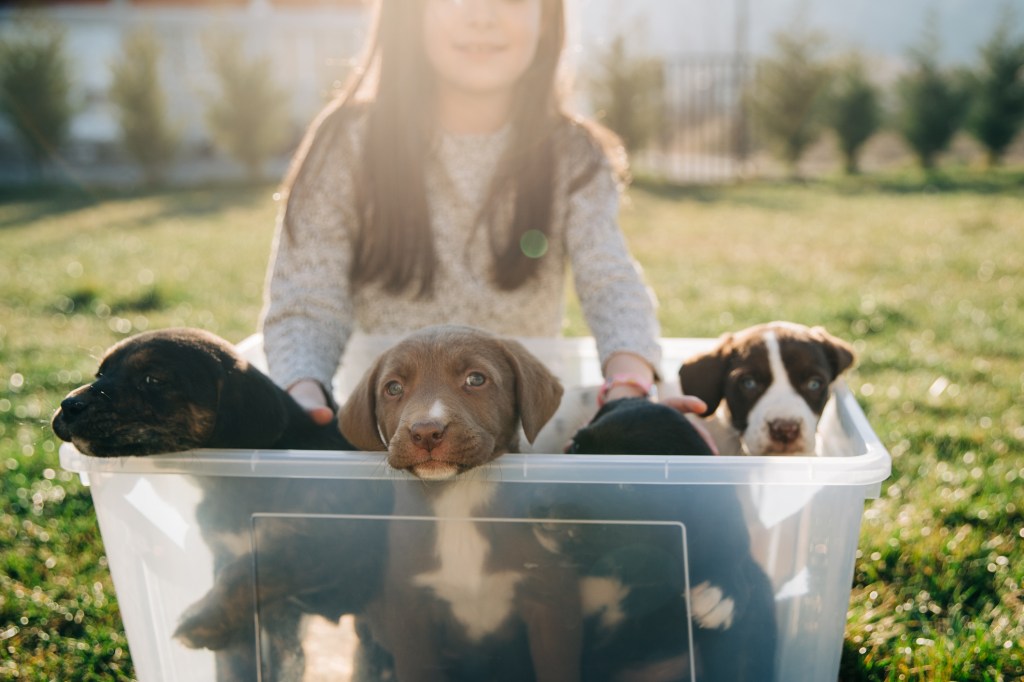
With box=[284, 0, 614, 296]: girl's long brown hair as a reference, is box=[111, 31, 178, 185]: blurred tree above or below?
below

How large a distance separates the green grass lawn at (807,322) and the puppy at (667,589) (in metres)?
0.57

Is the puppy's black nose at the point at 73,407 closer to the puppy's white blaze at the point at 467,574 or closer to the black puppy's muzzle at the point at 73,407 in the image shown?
the black puppy's muzzle at the point at 73,407

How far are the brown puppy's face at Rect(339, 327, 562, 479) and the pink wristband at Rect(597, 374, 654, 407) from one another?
0.42m

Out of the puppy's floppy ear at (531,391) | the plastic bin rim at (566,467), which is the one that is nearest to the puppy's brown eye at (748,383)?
the puppy's floppy ear at (531,391)

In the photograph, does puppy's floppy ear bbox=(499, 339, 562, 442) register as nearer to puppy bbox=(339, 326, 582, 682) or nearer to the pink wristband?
puppy bbox=(339, 326, 582, 682)

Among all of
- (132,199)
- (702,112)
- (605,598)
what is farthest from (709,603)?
(702,112)

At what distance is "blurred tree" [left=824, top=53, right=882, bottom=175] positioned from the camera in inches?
736

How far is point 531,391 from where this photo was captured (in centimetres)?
264

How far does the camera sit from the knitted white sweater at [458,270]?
3580 millimetres

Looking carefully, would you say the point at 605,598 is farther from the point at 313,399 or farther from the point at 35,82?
the point at 35,82

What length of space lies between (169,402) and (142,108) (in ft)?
57.1

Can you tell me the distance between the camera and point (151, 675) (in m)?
2.49

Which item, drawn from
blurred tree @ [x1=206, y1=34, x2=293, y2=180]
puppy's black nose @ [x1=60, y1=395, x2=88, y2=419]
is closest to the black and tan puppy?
puppy's black nose @ [x1=60, y1=395, x2=88, y2=419]

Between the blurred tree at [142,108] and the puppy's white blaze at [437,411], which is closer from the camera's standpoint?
the puppy's white blaze at [437,411]
